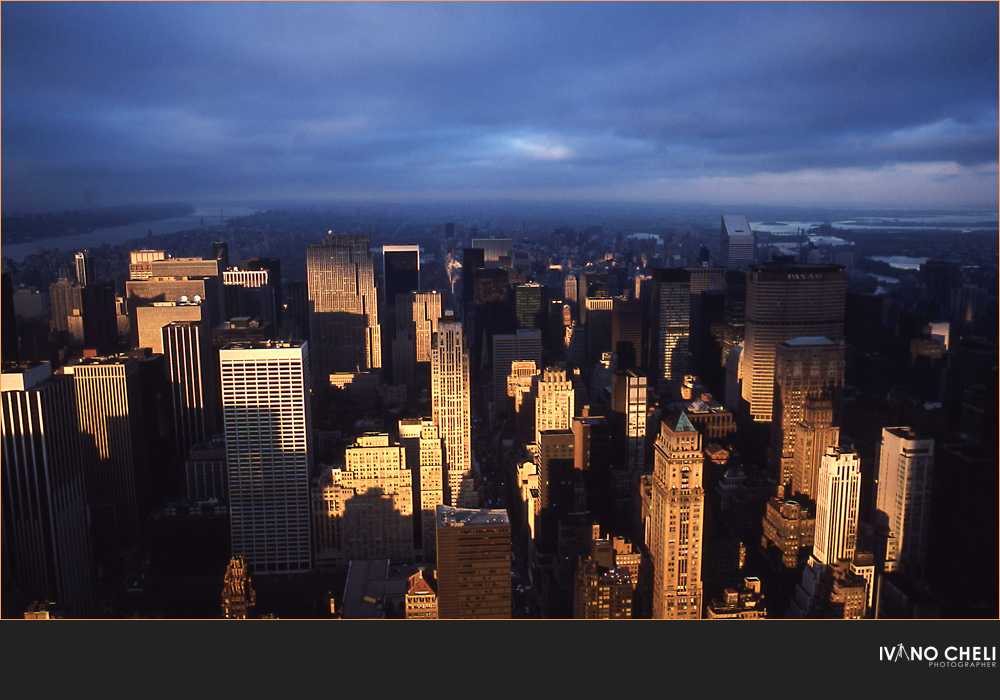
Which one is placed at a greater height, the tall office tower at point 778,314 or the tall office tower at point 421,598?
the tall office tower at point 778,314

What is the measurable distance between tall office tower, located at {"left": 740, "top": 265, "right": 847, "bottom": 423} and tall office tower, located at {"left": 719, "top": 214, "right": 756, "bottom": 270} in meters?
0.52

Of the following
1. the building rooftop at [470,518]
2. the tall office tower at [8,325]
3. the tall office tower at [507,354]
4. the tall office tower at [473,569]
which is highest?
the tall office tower at [8,325]

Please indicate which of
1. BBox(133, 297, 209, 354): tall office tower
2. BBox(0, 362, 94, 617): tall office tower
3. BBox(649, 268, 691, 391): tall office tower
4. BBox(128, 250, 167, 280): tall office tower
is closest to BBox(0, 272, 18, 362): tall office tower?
BBox(0, 362, 94, 617): tall office tower

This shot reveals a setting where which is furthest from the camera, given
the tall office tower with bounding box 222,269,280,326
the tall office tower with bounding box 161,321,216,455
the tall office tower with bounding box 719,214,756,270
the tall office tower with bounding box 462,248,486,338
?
the tall office tower with bounding box 462,248,486,338

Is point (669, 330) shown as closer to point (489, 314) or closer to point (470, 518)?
point (489, 314)

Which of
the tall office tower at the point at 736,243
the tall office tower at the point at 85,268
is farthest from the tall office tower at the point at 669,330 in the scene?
the tall office tower at the point at 85,268

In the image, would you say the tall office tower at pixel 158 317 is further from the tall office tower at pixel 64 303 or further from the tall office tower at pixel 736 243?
the tall office tower at pixel 736 243

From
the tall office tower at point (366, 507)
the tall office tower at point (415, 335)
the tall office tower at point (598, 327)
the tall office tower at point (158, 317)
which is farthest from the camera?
the tall office tower at point (598, 327)

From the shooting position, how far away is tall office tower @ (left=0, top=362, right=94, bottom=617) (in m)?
5.09

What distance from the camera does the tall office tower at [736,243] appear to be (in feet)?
18.0

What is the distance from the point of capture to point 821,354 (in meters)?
8.30

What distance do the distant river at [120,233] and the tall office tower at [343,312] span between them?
3921 millimetres

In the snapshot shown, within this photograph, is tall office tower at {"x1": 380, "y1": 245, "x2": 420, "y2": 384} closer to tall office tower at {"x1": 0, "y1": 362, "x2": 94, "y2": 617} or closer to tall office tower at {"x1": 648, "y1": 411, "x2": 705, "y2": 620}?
tall office tower at {"x1": 0, "y1": 362, "x2": 94, "y2": 617}

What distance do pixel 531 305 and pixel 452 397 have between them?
2.82 meters
